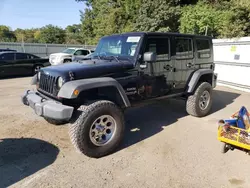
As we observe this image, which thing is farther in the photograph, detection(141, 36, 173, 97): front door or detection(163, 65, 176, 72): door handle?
detection(163, 65, 176, 72): door handle

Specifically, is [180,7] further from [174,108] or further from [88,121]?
[88,121]

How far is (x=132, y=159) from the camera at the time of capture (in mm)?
3365

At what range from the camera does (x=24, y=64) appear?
38.6 ft

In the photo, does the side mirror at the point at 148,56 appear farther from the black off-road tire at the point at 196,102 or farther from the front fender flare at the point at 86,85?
the black off-road tire at the point at 196,102

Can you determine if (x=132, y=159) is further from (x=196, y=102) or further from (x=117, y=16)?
(x=117, y=16)

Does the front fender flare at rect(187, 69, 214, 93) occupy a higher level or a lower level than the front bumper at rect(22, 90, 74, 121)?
higher

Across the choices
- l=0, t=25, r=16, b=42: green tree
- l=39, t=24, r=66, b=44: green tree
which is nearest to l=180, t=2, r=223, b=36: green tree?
l=39, t=24, r=66, b=44: green tree

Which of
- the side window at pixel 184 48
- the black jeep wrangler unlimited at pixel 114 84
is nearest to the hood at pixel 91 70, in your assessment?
the black jeep wrangler unlimited at pixel 114 84

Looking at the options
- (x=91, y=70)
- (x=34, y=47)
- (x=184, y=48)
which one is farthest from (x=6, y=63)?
(x=184, y=48)

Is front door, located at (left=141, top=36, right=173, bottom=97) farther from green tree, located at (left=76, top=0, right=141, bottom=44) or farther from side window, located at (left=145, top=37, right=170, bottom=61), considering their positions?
green tree, located at (left=76, top=0, right=141, bottom=44)

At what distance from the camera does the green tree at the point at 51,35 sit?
142 feet

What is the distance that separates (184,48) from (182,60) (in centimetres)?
31

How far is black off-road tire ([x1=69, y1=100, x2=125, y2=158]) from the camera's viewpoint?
313 centimetres

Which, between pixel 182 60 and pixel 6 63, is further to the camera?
pixel 6 63
